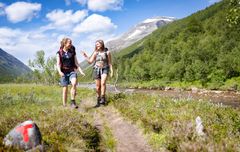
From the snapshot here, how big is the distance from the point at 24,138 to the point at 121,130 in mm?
4681

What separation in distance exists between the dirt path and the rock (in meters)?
2.47

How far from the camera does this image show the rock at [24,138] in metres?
7.18

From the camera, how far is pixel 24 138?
7.22 meters

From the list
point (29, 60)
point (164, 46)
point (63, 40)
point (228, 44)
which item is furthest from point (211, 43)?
point (63, 40)

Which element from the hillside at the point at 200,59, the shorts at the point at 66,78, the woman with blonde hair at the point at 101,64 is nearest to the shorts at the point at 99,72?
the woman with blonde hair at the point at 101,64

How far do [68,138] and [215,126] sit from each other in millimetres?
3950

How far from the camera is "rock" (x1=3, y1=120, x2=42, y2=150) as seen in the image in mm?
7180

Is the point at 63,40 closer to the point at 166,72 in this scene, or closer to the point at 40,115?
the point at 40,115

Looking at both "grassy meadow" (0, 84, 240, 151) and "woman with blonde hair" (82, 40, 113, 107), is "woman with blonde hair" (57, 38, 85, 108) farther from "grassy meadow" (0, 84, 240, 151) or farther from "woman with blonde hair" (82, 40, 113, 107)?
A: "grassy meadow" (0, 84, 240, 151)

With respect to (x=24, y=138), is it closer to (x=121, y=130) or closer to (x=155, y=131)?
(x=155, y=131)

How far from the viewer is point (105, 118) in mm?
13719

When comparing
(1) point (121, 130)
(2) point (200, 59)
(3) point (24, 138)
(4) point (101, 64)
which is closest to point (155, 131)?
(1) point (121, 130)

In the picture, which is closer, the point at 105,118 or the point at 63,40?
the point at 105,118

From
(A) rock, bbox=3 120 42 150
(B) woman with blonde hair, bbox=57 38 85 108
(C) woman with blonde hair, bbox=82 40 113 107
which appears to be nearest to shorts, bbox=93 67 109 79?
(C) woman with blonde hair, bbox=82 40 113 107
